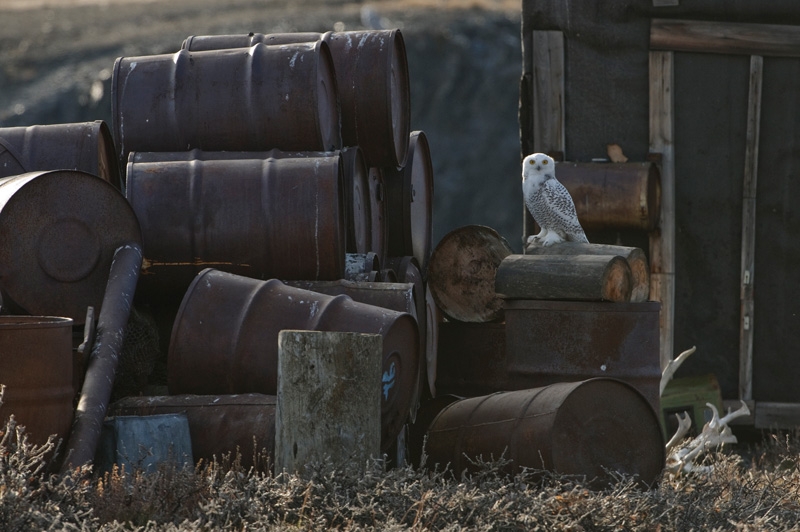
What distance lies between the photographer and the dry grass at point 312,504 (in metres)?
3.44

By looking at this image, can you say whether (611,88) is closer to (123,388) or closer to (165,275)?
(165,275)

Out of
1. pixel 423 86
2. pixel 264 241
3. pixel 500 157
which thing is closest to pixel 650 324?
pixel 264 241

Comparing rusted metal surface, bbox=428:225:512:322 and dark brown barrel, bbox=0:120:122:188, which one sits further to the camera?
rusted metal surface, bbox=428:225:512:322

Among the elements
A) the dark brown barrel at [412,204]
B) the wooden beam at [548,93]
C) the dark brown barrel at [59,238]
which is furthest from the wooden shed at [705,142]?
the dark brown barrel at [59,238]

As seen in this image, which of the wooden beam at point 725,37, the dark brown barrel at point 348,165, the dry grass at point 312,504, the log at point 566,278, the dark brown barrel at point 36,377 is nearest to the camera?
the dry grass at point 312,504

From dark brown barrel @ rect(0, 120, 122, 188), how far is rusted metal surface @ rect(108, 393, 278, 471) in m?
1.55

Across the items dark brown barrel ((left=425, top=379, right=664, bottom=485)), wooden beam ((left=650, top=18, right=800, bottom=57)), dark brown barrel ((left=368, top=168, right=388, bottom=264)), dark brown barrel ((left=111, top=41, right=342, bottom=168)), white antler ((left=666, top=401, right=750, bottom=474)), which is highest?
wooden beam ((left=650, top=18, right=800, bottom=57))

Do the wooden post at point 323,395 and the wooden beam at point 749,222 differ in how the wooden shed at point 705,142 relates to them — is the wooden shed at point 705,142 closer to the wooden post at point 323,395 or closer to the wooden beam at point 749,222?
the wooden beam at point 749,222

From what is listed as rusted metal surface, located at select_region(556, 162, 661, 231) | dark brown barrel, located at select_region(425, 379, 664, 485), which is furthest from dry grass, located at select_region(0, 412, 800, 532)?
rusted metal surface, located at select_region(556, 162, 661, 231)

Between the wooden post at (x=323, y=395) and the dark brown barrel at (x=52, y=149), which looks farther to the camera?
the dark brown barrel at (x=52, y=149)

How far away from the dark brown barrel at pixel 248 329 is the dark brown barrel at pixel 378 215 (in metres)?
1.37

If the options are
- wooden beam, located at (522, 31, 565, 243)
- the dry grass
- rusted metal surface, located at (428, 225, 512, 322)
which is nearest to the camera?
the dry grass

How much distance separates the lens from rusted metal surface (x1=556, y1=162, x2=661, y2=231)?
6914mm

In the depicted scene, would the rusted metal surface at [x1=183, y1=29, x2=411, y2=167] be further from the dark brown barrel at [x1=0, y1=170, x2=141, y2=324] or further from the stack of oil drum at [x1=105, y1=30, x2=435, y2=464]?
the dark brown barrel at [x1=0, y1=170, x2=141, y2=324]
